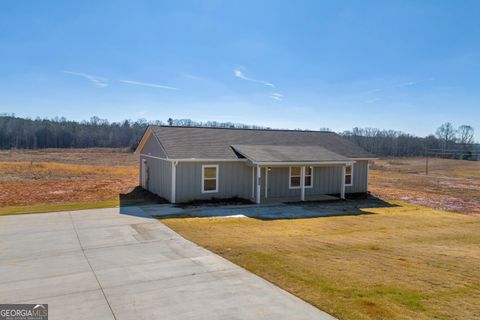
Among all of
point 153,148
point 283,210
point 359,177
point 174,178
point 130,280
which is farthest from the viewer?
point 359,177

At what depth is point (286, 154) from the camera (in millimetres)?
20016

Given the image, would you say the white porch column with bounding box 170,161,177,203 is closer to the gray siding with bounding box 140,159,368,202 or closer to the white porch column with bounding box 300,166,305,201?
the gray siding with bounding box 140,159,368,202

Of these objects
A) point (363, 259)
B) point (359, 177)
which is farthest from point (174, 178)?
point (359, 177)

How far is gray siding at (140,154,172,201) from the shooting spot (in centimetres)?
1793

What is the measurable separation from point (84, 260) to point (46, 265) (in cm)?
79

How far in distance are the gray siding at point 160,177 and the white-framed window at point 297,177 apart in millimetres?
6732

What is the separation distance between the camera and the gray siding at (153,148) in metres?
19.0

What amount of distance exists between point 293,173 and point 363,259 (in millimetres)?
11797

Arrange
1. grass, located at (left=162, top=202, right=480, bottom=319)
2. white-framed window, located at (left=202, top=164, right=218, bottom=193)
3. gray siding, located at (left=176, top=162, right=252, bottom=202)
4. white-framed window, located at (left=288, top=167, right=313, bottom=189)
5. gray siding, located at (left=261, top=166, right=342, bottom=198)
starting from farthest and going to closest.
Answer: white-framed window, located at (left=288, top=167, right=313, bottom=189) → gray siding, located at (left=261, top=166, right=342, bottom=198) → white-framed window, located at (left=202, top=164, right=218, bottom=193) → gray siding, located at (left=176, top=162, right=252, bottom=202) → grass, located at (left=162, top=202, right=480, bottom=319)

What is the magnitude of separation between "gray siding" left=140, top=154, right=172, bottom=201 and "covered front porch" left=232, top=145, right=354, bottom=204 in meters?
3.95

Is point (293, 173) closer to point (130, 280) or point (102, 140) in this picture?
point (130, 280)

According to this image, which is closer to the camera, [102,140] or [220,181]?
[220,181]

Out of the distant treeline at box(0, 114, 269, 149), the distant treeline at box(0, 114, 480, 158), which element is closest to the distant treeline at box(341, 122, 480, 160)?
the distant treeline at box(0, 114, 480, 158)

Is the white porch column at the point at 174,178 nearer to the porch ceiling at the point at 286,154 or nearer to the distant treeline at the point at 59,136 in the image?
the porch ceiling at the point at 286,154
